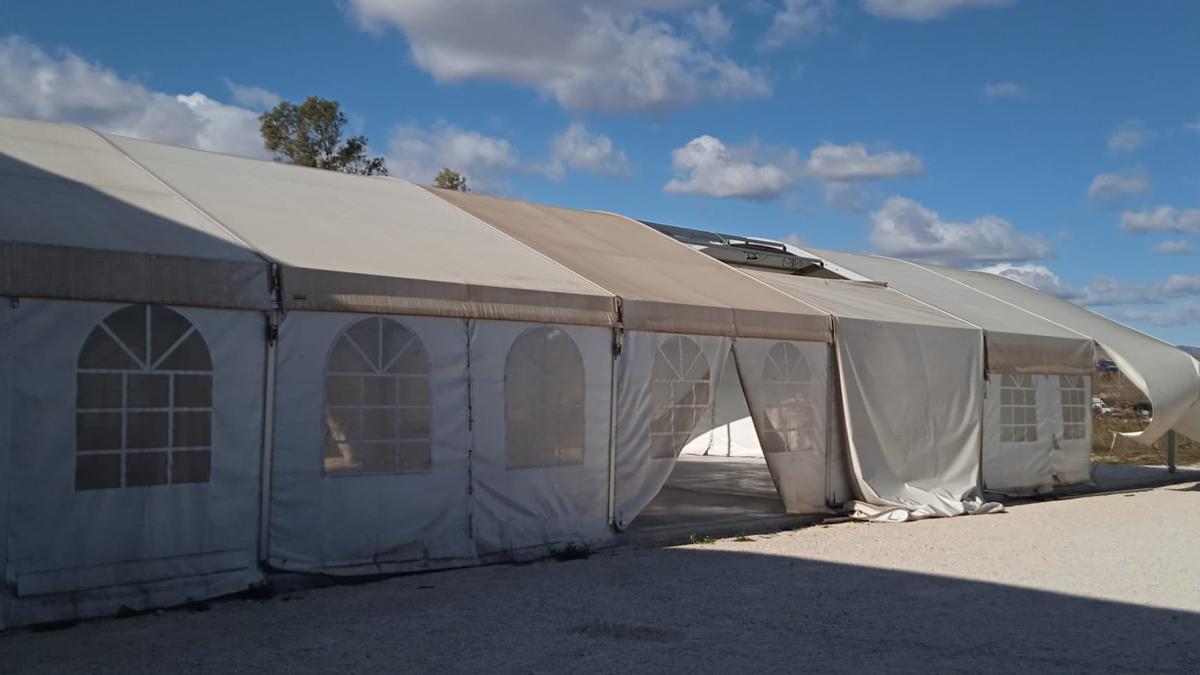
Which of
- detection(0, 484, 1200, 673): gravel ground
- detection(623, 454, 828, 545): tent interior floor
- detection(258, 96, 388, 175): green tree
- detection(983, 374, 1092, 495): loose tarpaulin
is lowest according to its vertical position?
detection(0, 484, 1200, 673): gravel ground

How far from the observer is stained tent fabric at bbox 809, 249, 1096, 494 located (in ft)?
41.5

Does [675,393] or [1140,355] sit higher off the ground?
[1140,355]

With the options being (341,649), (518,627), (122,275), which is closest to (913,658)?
(518,627)

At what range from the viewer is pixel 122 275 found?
6148mm

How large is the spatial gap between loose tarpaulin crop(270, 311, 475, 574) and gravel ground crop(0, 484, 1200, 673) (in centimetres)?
28

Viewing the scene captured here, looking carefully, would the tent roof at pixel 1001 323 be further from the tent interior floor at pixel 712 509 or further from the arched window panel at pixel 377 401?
the arched window panel at pixel 377 401

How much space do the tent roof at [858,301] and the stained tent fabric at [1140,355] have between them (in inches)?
112

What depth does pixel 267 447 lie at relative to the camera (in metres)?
6.77

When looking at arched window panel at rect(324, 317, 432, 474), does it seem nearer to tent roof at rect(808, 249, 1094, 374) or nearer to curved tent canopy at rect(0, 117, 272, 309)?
curved tent canopy at rect(0, 117, 272, 309)

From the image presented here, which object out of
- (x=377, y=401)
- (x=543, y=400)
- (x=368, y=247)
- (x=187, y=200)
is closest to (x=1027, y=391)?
(x=543, y=400)

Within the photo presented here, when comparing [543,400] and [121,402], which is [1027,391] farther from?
[121,402]

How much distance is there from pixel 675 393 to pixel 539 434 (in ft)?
4.95

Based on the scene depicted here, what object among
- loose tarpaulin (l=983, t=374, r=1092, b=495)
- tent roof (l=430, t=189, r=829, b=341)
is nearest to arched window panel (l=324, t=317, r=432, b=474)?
tent roof (l=430, t=189, r=829, b=341)

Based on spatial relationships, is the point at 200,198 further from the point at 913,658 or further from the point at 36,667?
the point at 913,658
